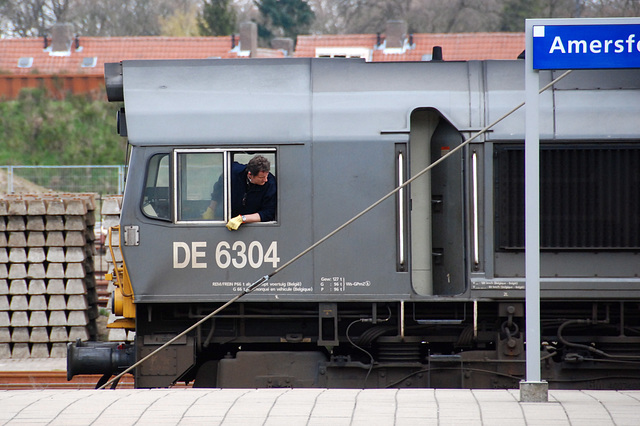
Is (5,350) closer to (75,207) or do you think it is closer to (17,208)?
(17,208)

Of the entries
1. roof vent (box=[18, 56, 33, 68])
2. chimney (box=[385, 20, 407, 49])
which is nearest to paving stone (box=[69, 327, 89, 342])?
chimney (box=[385, 20, 407, 49])

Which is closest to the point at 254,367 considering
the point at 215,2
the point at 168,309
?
the point at 168,309

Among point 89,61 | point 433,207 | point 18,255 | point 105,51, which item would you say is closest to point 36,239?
point 18,255

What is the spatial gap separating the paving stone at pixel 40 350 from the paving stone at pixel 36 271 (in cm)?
111

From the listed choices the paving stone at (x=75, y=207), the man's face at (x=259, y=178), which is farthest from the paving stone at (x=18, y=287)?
the man's face at (x=259, y=178)

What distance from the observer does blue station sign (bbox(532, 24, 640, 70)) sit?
6203 millimetres

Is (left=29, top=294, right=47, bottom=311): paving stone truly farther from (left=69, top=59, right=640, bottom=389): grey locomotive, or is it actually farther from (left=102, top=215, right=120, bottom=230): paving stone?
(left=69, top=59, right=640, bottom=389): grey locomotive

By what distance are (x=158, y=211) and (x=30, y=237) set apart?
5.68m

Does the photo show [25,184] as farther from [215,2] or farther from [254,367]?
[215,2]

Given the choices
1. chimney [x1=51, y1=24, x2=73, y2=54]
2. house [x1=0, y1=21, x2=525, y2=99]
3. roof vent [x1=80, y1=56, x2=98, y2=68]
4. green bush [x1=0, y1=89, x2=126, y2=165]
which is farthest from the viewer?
chimney [x1=51, y1=24, x2=73, y2=54]

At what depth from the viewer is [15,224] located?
12789mm

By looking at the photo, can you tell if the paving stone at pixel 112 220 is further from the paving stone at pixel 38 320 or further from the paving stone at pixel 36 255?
the paving stone at pixel 38 320

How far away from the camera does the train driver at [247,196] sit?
796 cm

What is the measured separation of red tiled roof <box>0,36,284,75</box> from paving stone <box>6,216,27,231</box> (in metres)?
32.4
